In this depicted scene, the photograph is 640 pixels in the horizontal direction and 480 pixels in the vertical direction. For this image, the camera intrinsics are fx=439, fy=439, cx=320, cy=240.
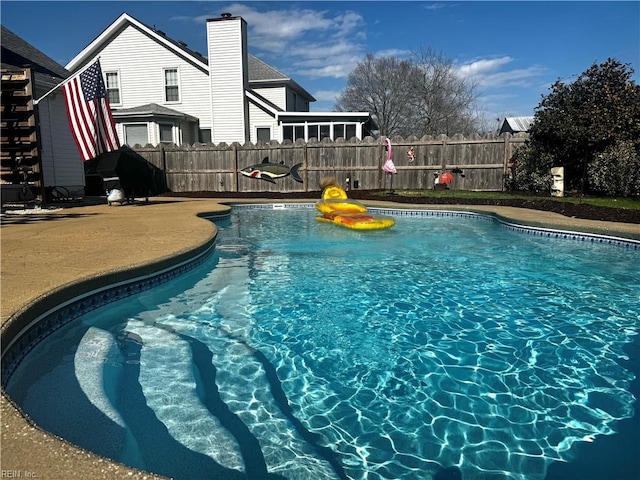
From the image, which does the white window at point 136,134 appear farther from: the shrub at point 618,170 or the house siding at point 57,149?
the shrub at point 618,170

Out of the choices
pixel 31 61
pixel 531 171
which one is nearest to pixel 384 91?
pixel 531 171

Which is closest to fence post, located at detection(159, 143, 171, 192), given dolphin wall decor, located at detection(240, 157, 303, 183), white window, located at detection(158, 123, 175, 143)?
white window, located at detection(158, 123, 175, 143)

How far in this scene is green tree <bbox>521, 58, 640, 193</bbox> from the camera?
14398 mm

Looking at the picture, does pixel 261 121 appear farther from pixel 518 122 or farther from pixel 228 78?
pixel 518 122

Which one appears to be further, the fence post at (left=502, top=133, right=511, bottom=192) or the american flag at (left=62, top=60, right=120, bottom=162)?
the fence post at (left=502, top=133, right=511, bottom=192)

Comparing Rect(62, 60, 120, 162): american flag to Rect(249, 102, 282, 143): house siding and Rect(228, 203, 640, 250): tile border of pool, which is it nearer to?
Rect(228, 203, 640, 250): tile border of pool

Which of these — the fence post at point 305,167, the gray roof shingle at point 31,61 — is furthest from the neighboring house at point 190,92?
the gray roof shingle at point 31,61

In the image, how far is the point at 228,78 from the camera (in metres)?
23.6

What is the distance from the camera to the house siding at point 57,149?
48.2 feet

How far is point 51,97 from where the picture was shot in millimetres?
15039

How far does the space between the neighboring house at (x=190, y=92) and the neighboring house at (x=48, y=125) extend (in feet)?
22.5

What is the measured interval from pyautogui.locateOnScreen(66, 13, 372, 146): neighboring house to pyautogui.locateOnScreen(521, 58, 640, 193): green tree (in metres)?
10.9

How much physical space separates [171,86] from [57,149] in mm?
10705

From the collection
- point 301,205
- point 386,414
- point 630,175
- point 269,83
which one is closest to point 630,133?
point 630,175
